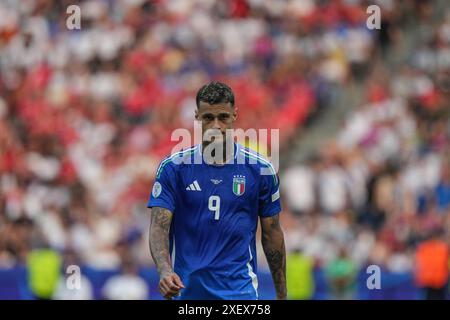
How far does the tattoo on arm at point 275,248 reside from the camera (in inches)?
299

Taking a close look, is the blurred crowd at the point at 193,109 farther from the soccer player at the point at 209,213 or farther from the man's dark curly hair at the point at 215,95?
the man's dark curly hair at the point at 215,95

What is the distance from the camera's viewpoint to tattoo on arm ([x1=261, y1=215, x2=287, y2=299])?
759 centimetres

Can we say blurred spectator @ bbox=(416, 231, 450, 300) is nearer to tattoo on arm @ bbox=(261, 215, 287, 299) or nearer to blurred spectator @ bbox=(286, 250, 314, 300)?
blurred spectator @ bbox=(286, 250, 314, 300)

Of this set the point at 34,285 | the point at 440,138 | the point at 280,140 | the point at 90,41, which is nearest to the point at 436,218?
the point at 440,138

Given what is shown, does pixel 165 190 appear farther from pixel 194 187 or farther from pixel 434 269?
pixel 434 269

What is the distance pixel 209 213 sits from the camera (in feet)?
24.1

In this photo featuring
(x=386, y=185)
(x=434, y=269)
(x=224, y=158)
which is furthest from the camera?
(x=386, y=185)

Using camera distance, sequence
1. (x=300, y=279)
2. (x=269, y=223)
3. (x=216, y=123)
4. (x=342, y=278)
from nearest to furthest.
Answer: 1. (x=216, y=123)
2. (x=269, y=223)
3. (x=342, y=278)
4. (x=300, y=279)

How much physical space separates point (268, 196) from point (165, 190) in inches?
26.1

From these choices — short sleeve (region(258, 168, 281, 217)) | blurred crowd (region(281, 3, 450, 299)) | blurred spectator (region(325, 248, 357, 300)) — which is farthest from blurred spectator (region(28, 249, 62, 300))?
short sleeve (region(258, 168, 281, 217))

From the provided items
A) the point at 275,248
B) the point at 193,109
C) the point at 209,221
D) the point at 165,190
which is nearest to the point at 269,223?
the point at 275,248

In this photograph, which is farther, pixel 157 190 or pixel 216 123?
pixel 157 190

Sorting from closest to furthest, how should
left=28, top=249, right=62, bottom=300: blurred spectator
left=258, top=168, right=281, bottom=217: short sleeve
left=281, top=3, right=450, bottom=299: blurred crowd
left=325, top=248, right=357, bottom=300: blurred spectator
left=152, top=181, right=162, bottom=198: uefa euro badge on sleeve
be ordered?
left=152, top=181, right=162, bottom=198: uefa euro badge on sleeve → left=258, top=168, right=281, bottom=217: short sleeve → left=28, top=249, right=62, bottom=300: blurred spectator → left=325, top=248, right=357, bottom=300: blurred spectator → left=281, top=3, right=450, bottom=299: blurred crowd

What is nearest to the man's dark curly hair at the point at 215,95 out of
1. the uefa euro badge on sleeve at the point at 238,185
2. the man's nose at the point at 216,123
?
the man's nose at the point at 216,123
